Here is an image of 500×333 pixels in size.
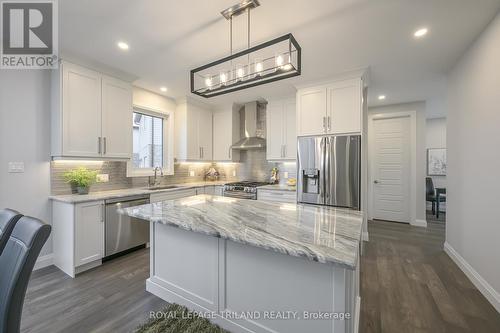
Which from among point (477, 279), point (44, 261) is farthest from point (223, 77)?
point (477, 279)

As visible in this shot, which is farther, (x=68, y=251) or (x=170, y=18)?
(x=68, y=251)

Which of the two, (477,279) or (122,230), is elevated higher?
(122,230)

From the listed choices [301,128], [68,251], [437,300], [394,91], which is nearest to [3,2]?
[68,251]

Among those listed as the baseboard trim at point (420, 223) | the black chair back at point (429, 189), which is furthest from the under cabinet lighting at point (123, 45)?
the black chair back at point (429, 189)

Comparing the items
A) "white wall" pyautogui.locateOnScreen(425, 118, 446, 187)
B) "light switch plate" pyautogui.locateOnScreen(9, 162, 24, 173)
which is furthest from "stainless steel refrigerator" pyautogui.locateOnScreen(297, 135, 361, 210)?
"white wall" pyautogui.locateOnScreen(425, 118, 446, 187)

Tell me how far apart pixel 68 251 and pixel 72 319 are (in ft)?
3.26

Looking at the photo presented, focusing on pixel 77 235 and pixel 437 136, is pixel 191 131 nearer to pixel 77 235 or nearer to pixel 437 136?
pixel 77 235

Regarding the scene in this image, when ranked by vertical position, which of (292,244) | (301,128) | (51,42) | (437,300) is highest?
(51,42)

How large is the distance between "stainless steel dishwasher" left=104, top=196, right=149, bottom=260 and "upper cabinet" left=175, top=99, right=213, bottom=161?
1.41 meters

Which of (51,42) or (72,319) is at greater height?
(51,42)

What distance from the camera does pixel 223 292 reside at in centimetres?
165

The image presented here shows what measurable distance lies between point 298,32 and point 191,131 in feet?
9.40

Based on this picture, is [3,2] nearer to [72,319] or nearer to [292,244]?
[72,319]

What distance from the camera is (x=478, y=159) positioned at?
229cm
